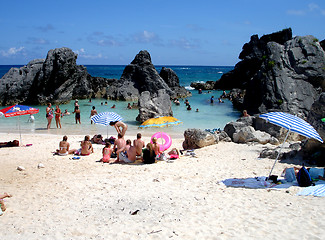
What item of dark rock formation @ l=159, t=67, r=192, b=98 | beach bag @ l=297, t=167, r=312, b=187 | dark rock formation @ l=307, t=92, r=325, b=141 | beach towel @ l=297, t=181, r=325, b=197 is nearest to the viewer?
beach towel @ l=297, t=181, r=325, b=197

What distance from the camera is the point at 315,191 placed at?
788cm

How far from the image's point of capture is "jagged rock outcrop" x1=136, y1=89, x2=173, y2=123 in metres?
23.5

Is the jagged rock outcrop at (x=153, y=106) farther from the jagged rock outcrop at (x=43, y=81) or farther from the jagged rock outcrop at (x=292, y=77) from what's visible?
the jagged rock outcrop at (x=43, y=81)

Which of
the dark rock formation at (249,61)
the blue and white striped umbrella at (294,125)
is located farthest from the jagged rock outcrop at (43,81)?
the blue and white striped umbrella at (294,125)

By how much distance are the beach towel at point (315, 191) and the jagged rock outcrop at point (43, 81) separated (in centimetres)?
3168

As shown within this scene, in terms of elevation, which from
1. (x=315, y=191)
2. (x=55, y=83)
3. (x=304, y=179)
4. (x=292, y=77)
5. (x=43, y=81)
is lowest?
(x=315, y=191)

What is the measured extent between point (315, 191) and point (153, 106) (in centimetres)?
1691

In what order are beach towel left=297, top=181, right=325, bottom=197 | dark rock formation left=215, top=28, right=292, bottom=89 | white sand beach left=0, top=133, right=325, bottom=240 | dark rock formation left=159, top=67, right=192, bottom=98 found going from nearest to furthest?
white sand beach left=0, top=133, right=325, bottom=240 < beach towel left=297, top=181, right=325, bottom=197 < dark rock formation left=159, top=67, right=192, bottom=98 < dark rock formation left=215, top=28, right=292, bottom=89

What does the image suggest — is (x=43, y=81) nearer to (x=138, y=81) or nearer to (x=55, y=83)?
(x=55, y=83)

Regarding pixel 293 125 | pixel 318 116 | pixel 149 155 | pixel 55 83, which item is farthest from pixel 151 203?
pixel 55 83

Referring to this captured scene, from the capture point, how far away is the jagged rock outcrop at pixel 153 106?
924 inches

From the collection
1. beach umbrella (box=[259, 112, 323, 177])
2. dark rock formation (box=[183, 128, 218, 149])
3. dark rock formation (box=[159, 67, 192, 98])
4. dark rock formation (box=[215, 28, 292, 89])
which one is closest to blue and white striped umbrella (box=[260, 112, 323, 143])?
beach umbrella (box=[259, 112, 323, 177])

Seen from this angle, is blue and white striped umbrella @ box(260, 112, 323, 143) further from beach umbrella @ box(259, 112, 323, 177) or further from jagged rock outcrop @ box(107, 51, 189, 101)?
jagged rock outcrop @ box(107, 51, 189, 101)

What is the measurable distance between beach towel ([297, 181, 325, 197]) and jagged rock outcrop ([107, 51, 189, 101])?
32.1m
